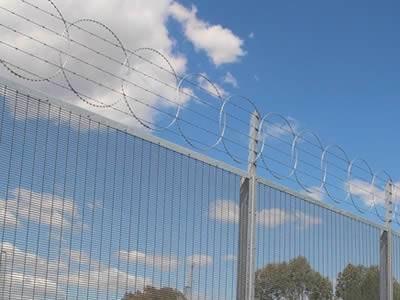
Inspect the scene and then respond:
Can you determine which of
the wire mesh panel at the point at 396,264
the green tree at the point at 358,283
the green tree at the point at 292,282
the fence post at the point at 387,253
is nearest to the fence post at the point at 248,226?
the green tree at the point at 292,282

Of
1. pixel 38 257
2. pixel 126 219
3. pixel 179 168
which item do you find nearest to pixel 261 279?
pixel 179 168

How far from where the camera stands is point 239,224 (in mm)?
14750

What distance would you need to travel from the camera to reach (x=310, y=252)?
16.9 m

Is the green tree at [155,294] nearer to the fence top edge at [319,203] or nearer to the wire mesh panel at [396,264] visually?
the fence top edge at [319,203]

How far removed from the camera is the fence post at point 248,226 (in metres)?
14.5

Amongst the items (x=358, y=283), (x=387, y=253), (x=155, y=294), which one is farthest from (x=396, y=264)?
(x=155, y=294)

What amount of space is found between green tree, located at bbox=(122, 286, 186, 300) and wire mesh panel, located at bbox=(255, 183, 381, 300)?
8.61 feet

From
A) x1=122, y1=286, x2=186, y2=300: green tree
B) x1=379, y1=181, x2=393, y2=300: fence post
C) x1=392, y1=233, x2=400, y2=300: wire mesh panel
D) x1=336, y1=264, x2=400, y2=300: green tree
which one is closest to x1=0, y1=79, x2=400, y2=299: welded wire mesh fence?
x1=122, y1=286, x2=186, y2=300: green tree

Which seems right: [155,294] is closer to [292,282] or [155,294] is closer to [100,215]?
[100,215]

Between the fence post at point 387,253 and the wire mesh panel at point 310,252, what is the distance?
0.30 m

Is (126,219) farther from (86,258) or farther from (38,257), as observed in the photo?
(38,257)

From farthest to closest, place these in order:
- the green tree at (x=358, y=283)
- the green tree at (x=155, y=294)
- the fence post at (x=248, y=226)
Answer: the green tree at (x=358, y=283) → the fence post at (x=248, y=226) → the green tree at (x=155, y=294)

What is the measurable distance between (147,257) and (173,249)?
0.70 meters

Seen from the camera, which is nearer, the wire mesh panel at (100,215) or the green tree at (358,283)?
the wire mesh panel at (100,215)
